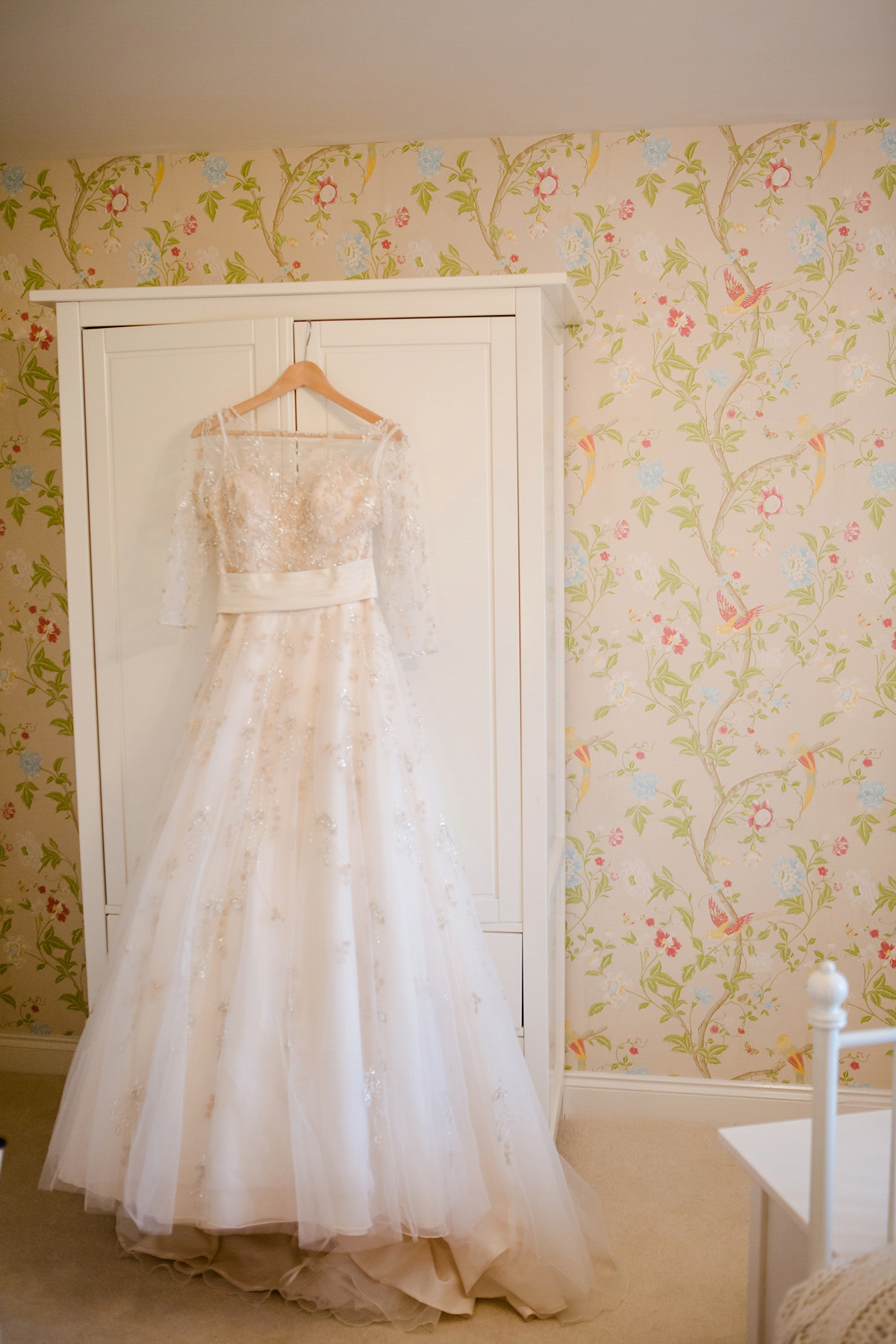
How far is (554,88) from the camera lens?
2.31 m

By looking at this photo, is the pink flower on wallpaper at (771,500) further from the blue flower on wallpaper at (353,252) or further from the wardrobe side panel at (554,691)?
the blue flower on wallpaper at (353,252)

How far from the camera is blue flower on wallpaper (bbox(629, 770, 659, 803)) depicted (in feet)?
8.79

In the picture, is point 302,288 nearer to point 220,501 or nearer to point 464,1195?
point 220,501

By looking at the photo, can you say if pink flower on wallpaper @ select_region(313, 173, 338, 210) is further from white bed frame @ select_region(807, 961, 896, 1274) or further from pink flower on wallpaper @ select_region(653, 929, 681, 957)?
white bed frame @ select_region(807, 961, 896, 1274)

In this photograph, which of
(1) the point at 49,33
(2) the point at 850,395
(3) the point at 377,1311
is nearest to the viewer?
(3) the point at 377,1311

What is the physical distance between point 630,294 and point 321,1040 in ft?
6.50

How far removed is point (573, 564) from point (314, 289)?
98cm

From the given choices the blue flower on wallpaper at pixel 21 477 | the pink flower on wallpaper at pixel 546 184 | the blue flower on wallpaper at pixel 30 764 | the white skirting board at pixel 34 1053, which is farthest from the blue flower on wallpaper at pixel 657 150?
the white skirting board at pixel 34 1053

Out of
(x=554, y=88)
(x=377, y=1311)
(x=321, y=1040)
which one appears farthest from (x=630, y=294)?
(x=377, y=1311)

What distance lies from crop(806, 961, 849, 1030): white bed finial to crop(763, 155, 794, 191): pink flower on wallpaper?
6.85 feet

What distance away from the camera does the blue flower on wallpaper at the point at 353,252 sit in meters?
2.66

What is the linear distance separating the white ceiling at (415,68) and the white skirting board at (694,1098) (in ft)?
8.28

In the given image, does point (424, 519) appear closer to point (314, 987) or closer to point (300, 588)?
point (300, 588)

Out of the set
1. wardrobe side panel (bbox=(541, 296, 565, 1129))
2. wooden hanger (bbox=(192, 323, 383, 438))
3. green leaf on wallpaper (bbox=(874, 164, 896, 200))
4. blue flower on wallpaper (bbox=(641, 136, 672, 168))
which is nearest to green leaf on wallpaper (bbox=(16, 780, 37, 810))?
wooden hanger (bbox=(192, 323, 383, 438))
